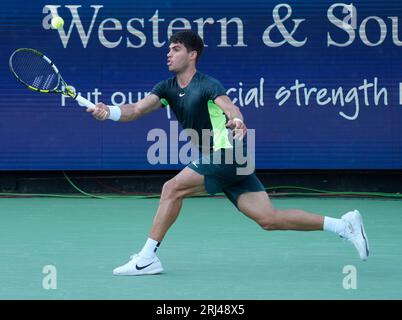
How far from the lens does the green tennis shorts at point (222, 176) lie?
20.7 feet

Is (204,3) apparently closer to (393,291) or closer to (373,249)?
(373,249)

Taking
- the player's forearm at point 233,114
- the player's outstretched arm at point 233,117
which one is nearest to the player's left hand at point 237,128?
the player's outstretched arm at point 233,117

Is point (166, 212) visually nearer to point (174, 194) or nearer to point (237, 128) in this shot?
point (174, 194)

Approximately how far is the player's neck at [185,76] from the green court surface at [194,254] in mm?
1226

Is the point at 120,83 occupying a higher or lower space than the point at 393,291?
higher

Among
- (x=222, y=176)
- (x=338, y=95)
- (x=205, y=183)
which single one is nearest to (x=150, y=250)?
(x=205, y=183)

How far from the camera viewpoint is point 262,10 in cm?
1121

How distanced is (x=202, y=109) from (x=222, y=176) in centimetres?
46

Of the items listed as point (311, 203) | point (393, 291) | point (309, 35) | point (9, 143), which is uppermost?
point (309, 35)

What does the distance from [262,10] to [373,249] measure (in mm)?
4437

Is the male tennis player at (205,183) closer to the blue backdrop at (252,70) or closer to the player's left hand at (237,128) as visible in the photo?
the player's left hand at (237,128)

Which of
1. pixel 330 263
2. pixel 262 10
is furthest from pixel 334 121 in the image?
pixel 330 263

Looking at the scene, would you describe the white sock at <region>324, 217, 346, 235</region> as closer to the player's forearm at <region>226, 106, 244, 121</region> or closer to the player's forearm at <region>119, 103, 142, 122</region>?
the player's forearm at <region>226, 106, 244, 121</region>

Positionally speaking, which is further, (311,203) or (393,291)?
(311,203)
